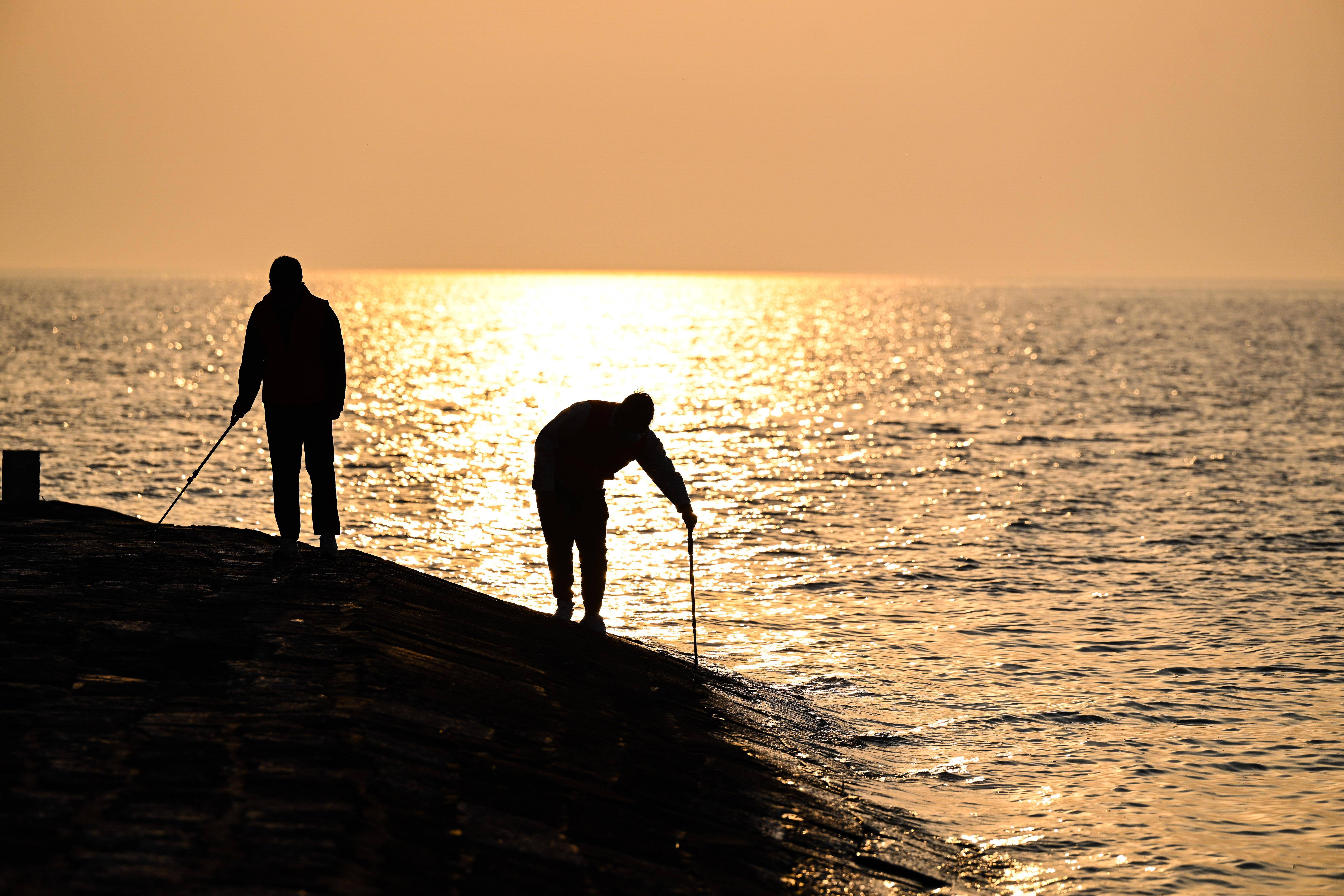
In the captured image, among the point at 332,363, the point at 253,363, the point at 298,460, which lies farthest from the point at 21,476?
the point at 332,363

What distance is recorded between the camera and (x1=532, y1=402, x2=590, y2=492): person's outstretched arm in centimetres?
923

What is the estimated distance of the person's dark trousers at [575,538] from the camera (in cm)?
952

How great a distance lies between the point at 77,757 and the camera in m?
5.70

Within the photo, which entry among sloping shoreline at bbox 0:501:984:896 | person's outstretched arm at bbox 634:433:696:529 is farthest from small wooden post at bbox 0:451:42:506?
person's outstretched arm at bbox 634:433:696:529

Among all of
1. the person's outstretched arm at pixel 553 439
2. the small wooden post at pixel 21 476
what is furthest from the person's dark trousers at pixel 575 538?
the small wooden post at pixel 21 476

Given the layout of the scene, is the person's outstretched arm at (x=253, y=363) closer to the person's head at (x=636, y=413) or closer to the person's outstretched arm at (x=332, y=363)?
the person's outstretched arm at (x=332, y=363)

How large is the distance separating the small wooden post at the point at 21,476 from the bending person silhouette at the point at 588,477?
5739mm

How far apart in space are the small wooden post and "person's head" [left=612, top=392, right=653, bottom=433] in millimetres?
6508

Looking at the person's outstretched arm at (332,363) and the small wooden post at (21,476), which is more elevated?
the person's outstretched arm at (332,363)

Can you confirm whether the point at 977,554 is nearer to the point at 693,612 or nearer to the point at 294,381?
the point at 693,612

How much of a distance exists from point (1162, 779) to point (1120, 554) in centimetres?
1080

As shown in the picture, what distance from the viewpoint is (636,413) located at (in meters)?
8.91

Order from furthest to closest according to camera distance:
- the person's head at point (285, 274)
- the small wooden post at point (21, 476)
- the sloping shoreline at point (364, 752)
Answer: the small wooden post at point (21, 476), the person's head at point (285, 274), the sloping shoreline at point (364, 752)

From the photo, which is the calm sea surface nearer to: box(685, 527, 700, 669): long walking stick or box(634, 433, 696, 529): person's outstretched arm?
box(685, 527, 700, 669): long walking stick
